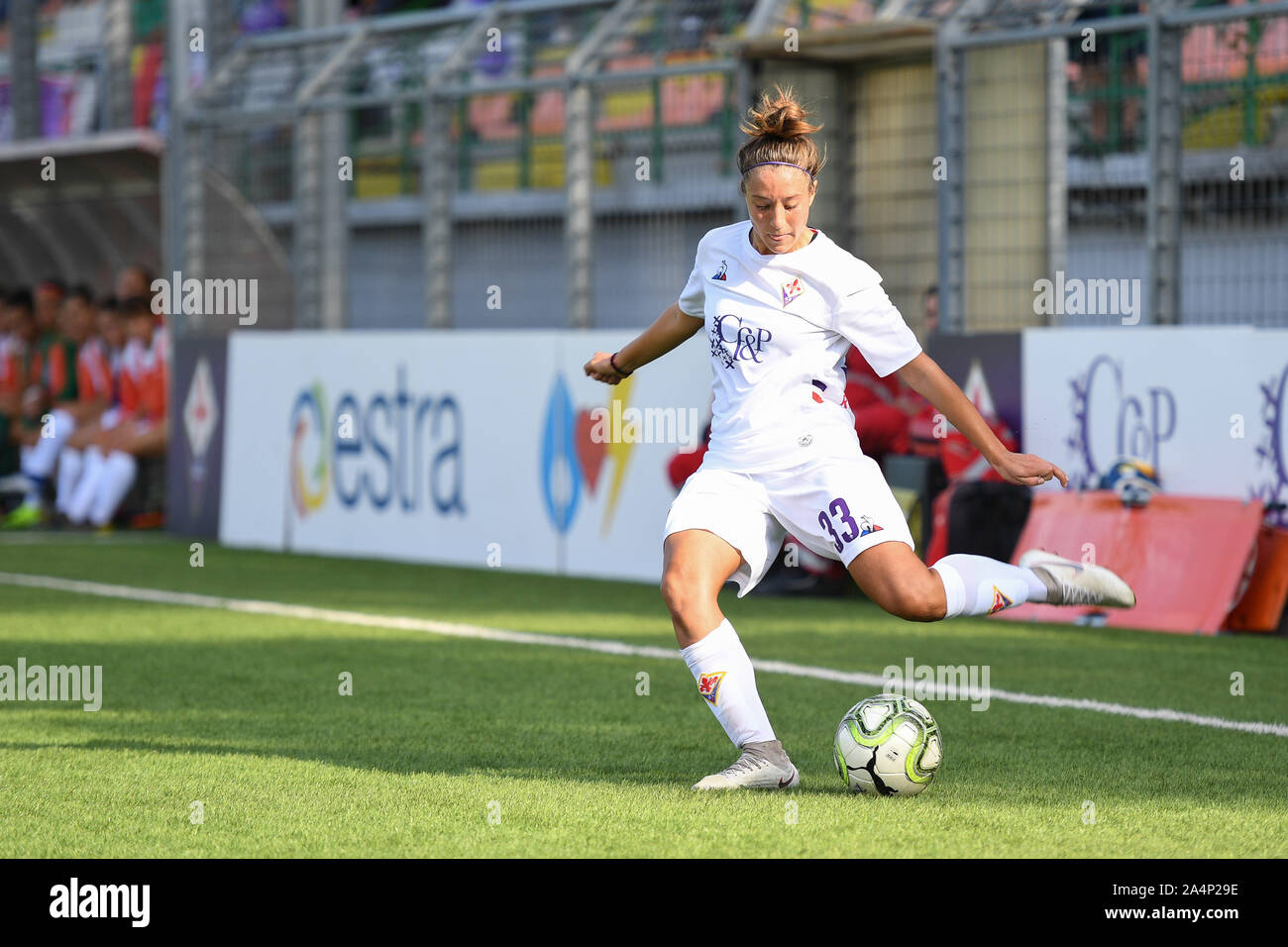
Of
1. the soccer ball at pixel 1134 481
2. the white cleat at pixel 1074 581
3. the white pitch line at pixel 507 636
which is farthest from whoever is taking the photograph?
the soccer ball at pixel 1134 481

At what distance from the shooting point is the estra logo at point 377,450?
13.8 metres

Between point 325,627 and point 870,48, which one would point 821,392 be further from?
point 870,48

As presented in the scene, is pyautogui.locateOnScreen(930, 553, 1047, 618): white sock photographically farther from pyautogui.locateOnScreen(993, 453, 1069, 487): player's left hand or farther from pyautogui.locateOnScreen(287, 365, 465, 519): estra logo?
pyautogui.locateOnScreen(287, 365, 465, 519): estra logo

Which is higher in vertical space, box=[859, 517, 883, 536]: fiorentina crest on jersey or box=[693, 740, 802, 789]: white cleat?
box=[859, 517, 883, 536]: fiorentina crest on jersey

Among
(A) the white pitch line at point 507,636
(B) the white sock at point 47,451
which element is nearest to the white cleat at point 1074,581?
(A) the white pitch line at point 507,636

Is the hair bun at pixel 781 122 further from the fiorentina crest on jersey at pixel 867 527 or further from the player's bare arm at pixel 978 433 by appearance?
the fiorentina crest on jersey at pixel 867 527

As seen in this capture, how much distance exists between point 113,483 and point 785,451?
12.9 meters

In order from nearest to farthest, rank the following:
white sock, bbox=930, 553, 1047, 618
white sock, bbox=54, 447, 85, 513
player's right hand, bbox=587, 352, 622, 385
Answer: white sock, bbox=930, 553, 1047, 618 → player's right hand, bbox=587, 352, 622, 385 → white sock, bbox=54, 447, 85, 513

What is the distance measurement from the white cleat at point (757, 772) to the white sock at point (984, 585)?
0.66 m

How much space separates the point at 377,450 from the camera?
14.3 m

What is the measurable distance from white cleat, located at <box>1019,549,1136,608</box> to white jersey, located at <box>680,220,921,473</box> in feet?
2.41

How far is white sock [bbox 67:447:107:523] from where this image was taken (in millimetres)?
17844

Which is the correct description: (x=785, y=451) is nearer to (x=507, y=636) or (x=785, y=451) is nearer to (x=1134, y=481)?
(x=507, y=636)

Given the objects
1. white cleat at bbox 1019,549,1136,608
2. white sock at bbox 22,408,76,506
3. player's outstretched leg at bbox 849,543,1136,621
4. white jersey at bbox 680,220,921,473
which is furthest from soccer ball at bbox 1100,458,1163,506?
white sock at bbox 22,408,76,506
